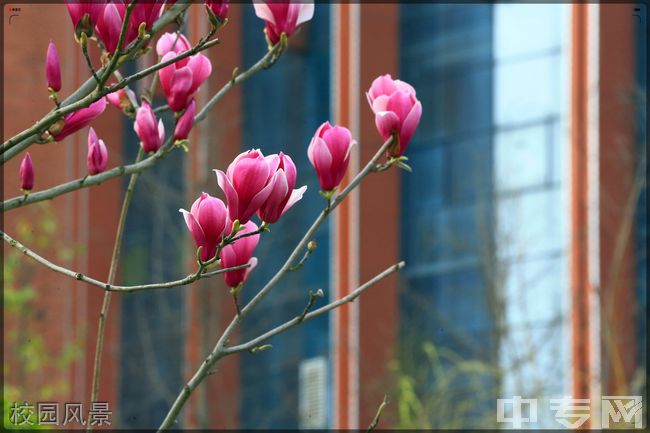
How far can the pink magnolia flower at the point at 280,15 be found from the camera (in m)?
1.99

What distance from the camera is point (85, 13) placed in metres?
1.87

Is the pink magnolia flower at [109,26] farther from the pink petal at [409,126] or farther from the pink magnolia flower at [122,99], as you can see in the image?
the pink petal at [409,126]

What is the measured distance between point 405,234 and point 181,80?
33.1ft

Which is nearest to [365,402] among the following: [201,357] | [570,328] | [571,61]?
[201,357]

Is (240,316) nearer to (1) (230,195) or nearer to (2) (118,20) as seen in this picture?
(1) (230,195)

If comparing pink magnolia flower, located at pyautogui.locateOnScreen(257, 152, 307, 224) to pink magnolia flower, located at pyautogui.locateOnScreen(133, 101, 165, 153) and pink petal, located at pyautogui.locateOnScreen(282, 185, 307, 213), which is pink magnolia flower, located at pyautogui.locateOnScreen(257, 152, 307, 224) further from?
pink magnolia flower, located at pyautogui.locateOnScreen(133, 101, 165, 153)

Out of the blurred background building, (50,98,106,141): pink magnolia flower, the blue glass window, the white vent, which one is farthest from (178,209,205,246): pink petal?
the white vent

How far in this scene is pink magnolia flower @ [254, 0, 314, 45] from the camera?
6.54 ft

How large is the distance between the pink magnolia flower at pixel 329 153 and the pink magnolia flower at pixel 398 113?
0.05 metres

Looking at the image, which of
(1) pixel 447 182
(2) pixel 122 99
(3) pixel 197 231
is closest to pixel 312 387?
(1) pixel 447 182

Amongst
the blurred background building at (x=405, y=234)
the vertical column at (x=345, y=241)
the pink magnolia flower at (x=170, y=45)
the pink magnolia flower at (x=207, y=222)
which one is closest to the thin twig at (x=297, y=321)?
the pink magnolia flower at (x=207, y=222)

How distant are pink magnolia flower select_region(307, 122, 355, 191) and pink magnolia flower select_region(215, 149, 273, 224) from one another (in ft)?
0.54

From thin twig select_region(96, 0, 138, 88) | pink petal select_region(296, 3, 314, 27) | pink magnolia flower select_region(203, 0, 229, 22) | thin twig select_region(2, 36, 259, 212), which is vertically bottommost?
thin twig select_region(2, 36, 259, 212)

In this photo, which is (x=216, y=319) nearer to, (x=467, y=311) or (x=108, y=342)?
(x=467, y=311)
